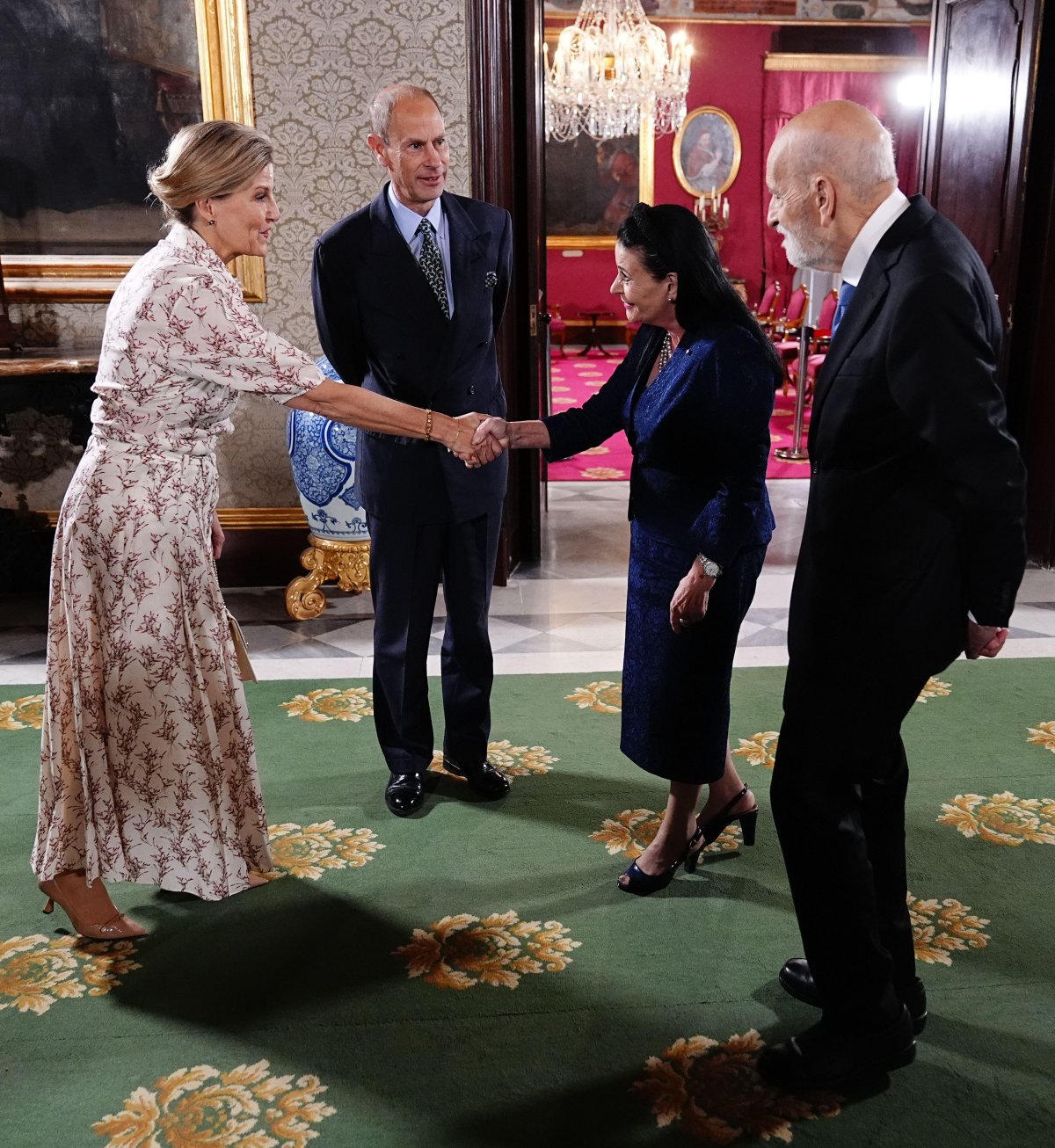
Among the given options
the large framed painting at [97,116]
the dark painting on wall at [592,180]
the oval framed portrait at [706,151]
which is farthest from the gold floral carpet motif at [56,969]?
the oval framed portrait at [706,151]

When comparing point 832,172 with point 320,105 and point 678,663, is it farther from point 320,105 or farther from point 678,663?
point 320,105

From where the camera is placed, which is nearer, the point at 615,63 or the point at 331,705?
the point at 331,705

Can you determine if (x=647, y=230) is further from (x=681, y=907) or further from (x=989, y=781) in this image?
(x=989, y=781)

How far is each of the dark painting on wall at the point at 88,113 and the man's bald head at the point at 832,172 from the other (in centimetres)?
395

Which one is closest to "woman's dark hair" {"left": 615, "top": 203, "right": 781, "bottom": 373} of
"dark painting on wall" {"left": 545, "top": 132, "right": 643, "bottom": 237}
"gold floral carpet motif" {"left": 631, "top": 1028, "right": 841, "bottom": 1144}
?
"gold floral carpet motif" {"left": 631, "top": 1028, "right": 841, "bottom": 1144}

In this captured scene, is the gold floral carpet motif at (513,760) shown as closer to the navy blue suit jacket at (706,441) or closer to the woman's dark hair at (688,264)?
the navy blue suit jacket at (706,441)

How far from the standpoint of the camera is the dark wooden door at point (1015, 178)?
542 centimetres

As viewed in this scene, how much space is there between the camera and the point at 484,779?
332 centimetres

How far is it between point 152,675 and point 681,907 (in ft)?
4.23

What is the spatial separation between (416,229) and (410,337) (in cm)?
28

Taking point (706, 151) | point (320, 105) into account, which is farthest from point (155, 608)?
point (706, 151)

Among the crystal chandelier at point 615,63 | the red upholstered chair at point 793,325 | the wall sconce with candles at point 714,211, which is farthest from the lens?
the wall sconce with candles at point 714,211

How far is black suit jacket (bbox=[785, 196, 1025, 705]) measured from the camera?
168 cm

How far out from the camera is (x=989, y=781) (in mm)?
3354
